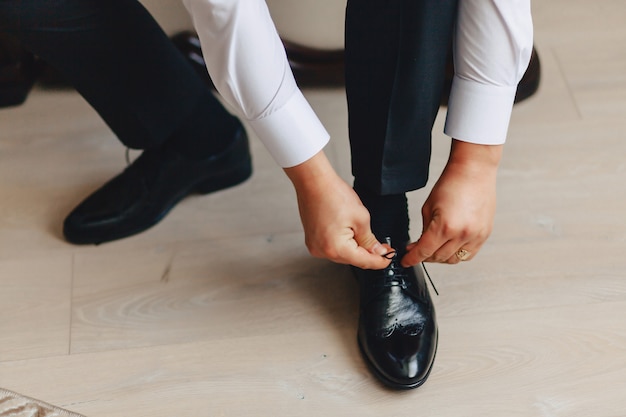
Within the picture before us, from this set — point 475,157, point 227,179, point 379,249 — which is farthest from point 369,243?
point 227,179

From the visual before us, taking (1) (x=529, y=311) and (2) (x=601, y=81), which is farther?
(2) (x=601, y=81)

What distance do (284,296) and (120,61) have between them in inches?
14.2

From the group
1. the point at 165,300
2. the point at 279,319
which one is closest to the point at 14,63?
the point at 165,300

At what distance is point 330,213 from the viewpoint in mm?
712

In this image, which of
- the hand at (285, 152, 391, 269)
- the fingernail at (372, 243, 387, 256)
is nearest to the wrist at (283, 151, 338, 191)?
the hand at (285, 152, 391, 269)

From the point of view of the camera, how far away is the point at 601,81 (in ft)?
3.73

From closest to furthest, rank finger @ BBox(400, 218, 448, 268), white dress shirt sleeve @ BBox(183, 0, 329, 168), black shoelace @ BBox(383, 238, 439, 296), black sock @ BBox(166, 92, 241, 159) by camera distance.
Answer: white dress shirt sleeve @ BBox(183, 0, 329, 168) < finger @ BBox(400, 218, 448, 268) < black shoelace @ BBox(383, 238, 439, 296) < black sock @ BBox(166, 92, 241, 159)

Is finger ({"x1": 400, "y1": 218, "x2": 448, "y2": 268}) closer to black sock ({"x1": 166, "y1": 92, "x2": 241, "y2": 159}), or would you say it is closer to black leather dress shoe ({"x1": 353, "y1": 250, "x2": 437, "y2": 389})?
black leather dress shoe ({"x1": 353, "y1": 250, "x2": 437, "y2": 389})

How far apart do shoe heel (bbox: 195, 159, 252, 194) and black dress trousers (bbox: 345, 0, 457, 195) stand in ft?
0.95

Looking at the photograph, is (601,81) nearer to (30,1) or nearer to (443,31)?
(443,31)

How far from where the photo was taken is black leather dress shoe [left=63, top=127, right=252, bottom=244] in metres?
0.95

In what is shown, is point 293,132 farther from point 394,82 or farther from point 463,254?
point 463,254

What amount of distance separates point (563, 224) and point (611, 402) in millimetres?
262

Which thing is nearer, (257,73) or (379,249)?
(257,73)
